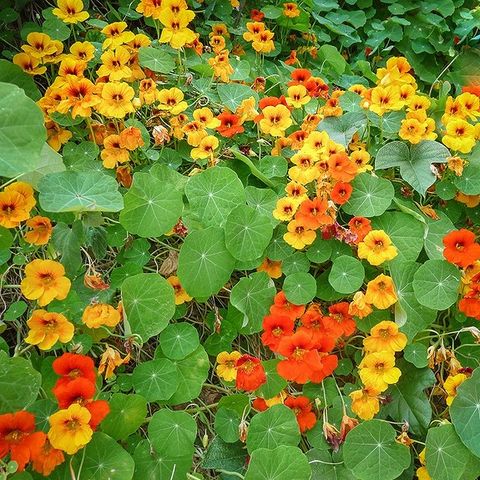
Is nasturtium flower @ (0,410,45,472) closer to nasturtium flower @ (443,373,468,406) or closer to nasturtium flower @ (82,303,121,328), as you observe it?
nasturtium flower @ (82,303,121,328)

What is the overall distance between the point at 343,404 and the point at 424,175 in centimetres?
73

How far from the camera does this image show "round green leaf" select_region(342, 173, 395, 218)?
1.78 metres

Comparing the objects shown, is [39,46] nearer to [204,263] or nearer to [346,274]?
[204,263]

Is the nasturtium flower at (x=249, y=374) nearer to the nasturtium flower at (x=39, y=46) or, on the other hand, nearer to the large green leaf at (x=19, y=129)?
the large green leaf at (x=19, y=129)

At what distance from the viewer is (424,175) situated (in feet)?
6.16

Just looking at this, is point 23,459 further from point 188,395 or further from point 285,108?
point 285,108

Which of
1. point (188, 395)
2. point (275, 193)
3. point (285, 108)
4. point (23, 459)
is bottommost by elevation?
point (188, 395)

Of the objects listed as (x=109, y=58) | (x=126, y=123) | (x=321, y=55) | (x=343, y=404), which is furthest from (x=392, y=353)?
(x=321, y=55)

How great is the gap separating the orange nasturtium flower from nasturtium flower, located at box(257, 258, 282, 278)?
57 centimetres

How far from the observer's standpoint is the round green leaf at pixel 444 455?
1515mm

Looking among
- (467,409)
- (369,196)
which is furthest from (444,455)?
(369,196)

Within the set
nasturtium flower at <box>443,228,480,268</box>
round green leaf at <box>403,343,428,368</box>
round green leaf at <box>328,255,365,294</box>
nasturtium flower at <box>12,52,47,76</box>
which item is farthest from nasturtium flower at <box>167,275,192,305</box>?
nasturtium flower at <box>12,52,47,76</box>

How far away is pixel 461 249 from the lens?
1660 millimetres

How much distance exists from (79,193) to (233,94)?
76 cm
